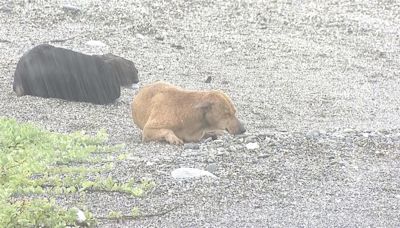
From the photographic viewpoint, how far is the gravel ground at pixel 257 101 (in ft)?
17.9

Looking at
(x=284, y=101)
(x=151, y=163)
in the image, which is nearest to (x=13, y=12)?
(x=284, y=101)

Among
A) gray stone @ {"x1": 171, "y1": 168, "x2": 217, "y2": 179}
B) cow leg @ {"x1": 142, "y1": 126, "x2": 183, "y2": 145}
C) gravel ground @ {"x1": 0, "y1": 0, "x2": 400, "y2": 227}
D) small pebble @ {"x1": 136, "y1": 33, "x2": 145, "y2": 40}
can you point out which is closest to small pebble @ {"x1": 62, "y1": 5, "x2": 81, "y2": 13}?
gravel ground @ {"x1": 0, "y1": 0, "x2": 400, "y2": 227}

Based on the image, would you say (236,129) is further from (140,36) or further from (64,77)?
(140,36)

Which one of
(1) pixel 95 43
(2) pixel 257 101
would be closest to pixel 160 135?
(2) pixel 257 101

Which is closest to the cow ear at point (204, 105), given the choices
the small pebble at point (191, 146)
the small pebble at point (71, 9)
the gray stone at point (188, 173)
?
the small pebble at point (191, 146)

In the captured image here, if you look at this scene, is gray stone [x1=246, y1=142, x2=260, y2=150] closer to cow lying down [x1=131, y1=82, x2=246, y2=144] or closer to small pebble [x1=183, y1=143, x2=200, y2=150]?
small pebble [x1=183, y1=143, x2=200, y2=150]

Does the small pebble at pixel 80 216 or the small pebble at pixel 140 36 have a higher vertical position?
the small pebble at pixel 80 216

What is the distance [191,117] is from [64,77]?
2518 mm

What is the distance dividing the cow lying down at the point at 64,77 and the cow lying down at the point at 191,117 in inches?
74.9

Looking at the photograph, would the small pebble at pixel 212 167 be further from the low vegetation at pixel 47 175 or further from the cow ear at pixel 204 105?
the cow ear at pixel 204 105

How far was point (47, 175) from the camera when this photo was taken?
229 inches

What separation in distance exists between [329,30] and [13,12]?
5941 millimetres

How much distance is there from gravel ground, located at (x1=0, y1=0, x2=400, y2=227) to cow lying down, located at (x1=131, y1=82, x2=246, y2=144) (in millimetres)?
288

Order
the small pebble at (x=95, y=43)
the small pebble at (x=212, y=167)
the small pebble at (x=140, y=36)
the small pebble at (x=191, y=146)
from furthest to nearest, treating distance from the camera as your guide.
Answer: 1. the small pebble at (x=140, y=36)
2. the small pebble at (x=95, y=43)
3. the small pebble at (x=191, y=146)
4. the small pebble at (x=212, y=167)
